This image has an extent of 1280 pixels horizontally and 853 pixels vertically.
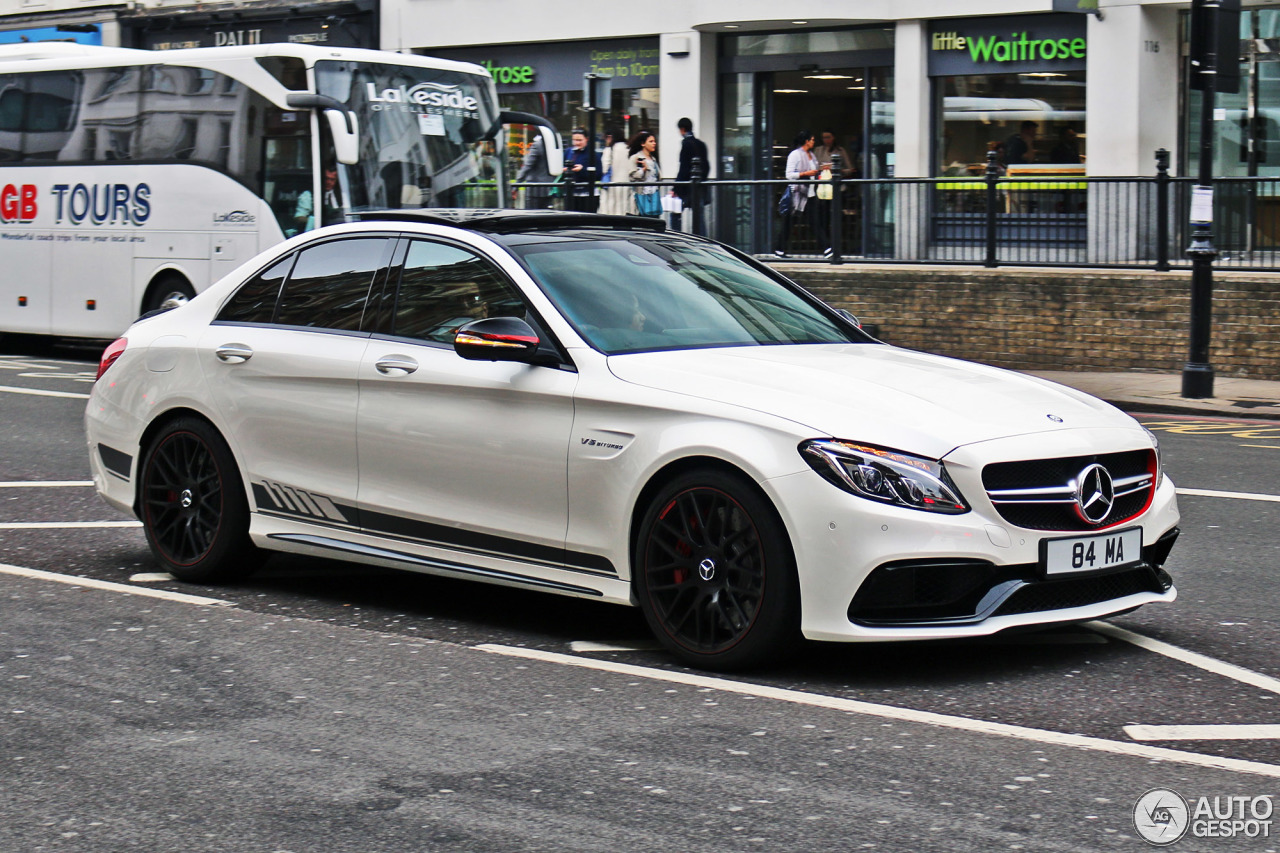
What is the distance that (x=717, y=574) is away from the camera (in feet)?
19.0

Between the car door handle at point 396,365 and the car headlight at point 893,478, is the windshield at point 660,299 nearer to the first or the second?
the car door handle at point 396,365

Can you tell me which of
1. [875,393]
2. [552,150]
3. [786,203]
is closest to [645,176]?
[552,150]

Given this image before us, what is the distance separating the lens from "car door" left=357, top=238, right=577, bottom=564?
6289 millimetres

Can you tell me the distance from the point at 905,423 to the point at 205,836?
2513mm

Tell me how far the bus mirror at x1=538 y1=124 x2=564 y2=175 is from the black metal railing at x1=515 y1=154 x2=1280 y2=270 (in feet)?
3.72

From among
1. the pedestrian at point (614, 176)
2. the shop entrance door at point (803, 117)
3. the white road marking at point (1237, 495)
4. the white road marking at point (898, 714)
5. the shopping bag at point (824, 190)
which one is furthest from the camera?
the shop entrance door at point (803, 117)

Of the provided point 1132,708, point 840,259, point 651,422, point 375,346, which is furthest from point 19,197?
point 1132,708

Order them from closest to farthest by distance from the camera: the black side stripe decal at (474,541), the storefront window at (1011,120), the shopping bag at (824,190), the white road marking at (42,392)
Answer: the black side stripe decal at (474,541) < the white road marking at (42,392) < the shopping bag at (824,190) < the storefront window at (1011,120)

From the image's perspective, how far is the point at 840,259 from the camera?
20062mm

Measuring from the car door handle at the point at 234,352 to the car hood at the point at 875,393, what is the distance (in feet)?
6.17

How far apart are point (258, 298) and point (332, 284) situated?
1.52 feet

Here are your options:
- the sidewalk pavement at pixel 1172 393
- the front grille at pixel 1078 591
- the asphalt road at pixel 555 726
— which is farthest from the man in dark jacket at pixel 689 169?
the front grille at pixel 1078 591

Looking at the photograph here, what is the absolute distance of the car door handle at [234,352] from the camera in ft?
24.0

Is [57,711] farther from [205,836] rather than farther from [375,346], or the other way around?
[375,346]
